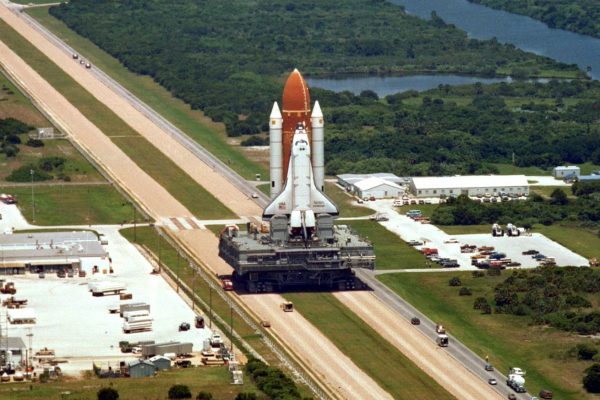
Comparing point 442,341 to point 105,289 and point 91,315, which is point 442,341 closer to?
point 91,315

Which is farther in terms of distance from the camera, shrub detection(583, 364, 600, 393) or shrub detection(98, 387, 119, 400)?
shrub detection(583, 364, 600, 393)

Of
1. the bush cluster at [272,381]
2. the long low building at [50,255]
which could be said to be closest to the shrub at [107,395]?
the bush cluster at [272,381]

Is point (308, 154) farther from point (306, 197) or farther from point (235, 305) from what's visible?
point (235, 305)

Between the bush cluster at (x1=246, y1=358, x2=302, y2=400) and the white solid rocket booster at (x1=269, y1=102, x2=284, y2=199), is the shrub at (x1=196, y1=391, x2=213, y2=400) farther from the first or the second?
the white solid rocket booster at (x1=269, y1=102, x2=284, y2=199)

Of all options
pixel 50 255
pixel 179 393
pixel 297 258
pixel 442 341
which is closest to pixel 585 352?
pixel 442 341

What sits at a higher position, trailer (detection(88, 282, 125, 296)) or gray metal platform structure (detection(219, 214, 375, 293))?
gray metal platform structure (detection(219, 214, 375, 293))

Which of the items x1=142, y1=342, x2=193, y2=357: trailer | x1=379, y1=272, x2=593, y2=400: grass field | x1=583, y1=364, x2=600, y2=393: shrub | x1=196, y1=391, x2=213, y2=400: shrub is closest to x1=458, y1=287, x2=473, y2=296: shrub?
x1=379, y1=272, x2=593, y2=400: grass field

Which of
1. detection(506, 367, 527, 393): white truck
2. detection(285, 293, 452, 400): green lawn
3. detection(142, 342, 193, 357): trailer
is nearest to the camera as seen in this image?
detection(506, 367, 527, 393): white truck
